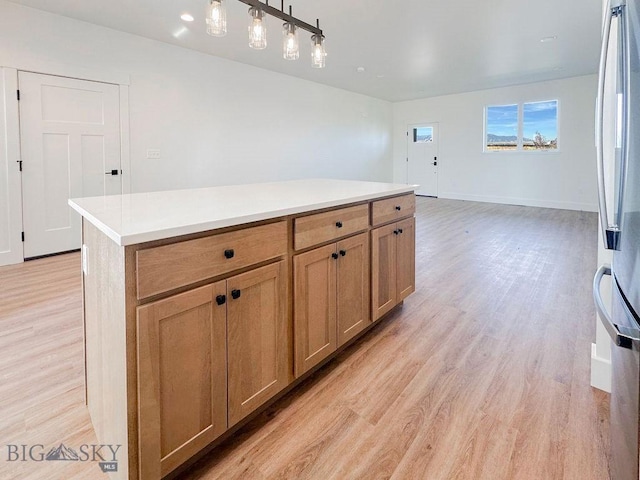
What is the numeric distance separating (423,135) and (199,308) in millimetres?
9589

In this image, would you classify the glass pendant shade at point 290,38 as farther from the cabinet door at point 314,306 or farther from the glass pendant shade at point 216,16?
the cabinet door at point 314,306

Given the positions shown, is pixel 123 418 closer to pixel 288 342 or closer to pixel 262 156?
pixel 288 342

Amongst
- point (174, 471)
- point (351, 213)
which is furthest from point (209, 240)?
point (351, 213)

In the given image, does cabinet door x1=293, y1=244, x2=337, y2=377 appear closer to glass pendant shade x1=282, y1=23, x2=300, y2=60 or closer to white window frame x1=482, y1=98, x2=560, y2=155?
glass pendant shade x1=282, y1=23, x2=300, y2=60

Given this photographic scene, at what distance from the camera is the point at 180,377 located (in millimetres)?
1137

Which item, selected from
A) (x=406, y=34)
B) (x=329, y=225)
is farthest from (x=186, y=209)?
(x=406, y=34)

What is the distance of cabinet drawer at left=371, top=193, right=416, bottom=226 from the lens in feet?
7.00

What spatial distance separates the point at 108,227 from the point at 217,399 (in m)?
0.67

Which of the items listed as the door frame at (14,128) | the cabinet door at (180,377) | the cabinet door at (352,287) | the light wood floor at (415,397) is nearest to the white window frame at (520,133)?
the light wood floor at (415,397)

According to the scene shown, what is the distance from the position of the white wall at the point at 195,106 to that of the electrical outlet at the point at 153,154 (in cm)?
5

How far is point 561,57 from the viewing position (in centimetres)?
579

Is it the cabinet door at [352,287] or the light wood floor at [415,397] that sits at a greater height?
the cabinet door at [352,287]

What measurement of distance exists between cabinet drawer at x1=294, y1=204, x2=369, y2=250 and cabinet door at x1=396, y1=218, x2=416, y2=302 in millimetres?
459

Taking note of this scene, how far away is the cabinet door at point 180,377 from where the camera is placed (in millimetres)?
1058
